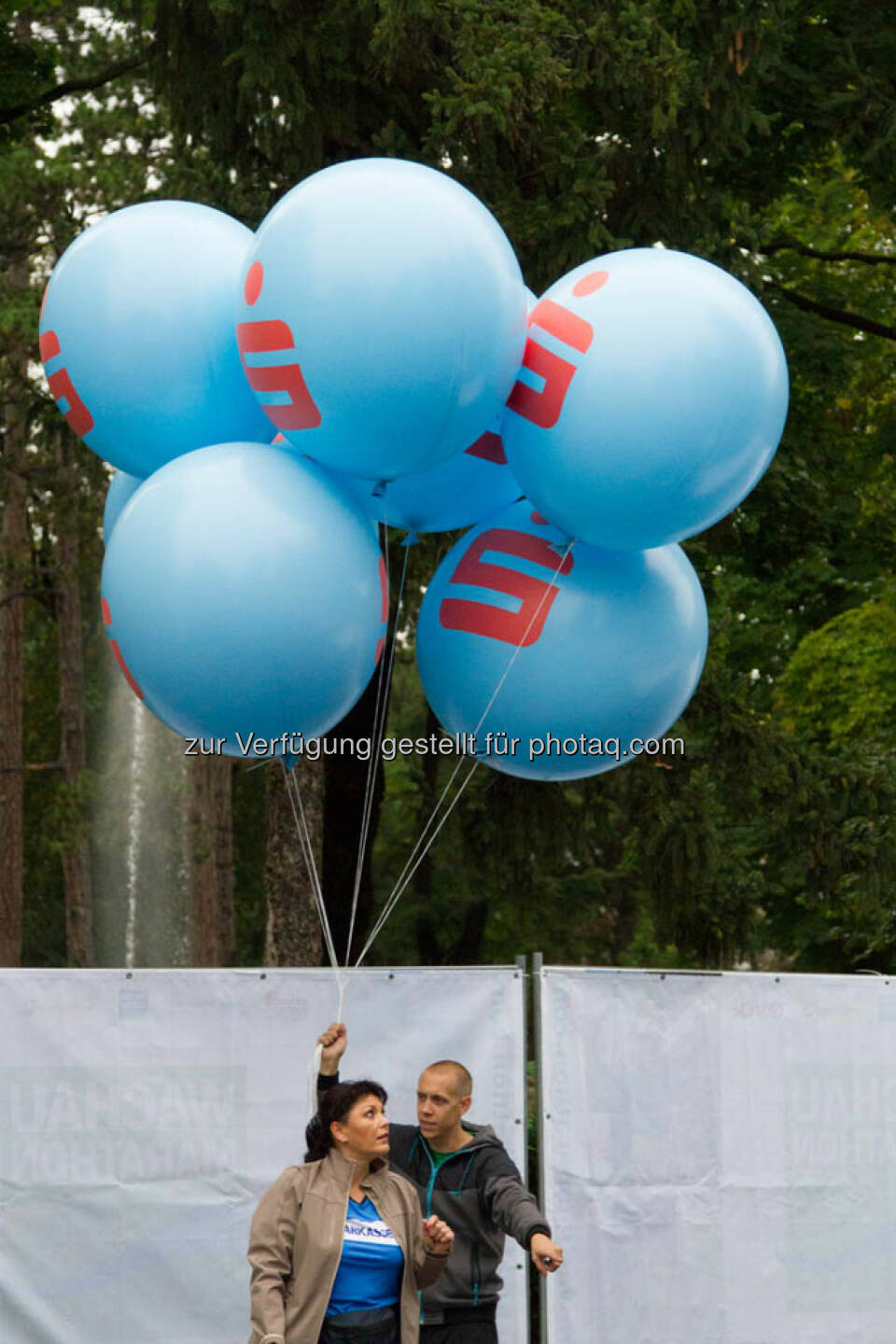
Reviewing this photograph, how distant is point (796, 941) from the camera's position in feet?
67.8

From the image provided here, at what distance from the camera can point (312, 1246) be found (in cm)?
440

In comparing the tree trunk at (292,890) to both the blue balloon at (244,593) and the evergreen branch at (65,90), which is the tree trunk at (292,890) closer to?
the evergreen branch at (65,90)

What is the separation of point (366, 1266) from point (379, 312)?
96.8 inches

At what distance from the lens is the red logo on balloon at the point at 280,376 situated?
4566mm

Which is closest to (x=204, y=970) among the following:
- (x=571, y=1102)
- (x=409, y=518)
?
(x=571, y=1102)

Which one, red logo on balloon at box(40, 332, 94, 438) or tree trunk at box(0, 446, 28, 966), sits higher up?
tree trunk at box(0, 446, 28, 966)

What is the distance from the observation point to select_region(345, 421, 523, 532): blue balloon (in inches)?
207

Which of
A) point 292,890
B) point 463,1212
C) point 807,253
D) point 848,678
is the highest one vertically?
point 807,253

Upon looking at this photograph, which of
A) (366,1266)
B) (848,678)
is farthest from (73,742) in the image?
(366,1266)

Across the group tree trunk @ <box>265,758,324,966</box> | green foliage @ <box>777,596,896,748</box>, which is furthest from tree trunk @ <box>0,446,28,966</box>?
tree trunk @ <box>265,758,324,966</box>

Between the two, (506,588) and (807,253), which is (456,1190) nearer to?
(506,588)

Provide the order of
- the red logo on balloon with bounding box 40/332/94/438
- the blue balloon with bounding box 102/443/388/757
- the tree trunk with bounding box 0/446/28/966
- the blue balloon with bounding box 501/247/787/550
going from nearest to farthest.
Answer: the blue balloon with bounding box 102/443/388/757
the blue balloon with bounding box 501/247/787/550
the red logo on balloon with bounding box 40/332/94/438
the tree trunk with bounding box 0/446/28/966

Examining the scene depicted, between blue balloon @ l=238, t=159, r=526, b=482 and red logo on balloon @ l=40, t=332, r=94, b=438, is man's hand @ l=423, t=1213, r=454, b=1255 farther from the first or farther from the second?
red logo on balloon @ l=40, t=332, r=94, b=438

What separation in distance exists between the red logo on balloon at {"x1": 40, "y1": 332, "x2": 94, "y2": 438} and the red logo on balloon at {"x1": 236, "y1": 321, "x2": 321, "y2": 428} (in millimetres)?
715
